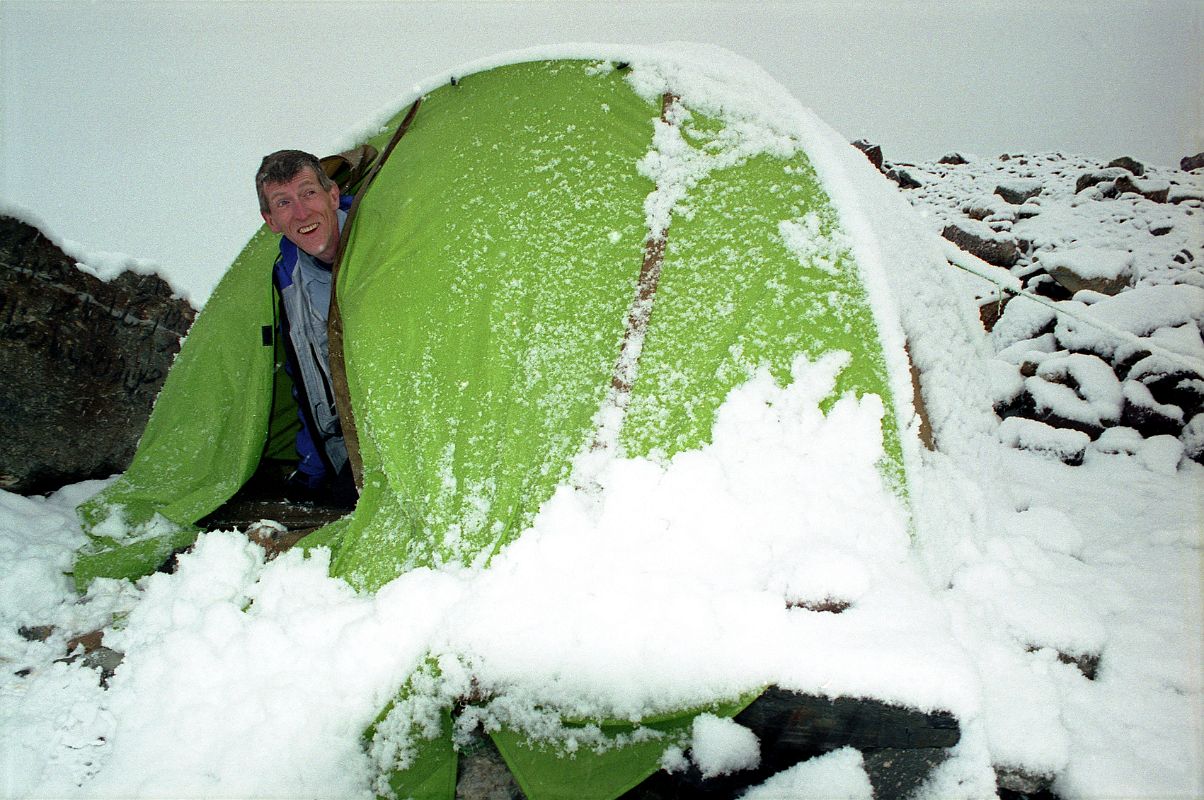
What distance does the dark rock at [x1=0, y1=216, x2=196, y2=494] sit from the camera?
3180mm

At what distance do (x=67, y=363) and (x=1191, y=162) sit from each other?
39.8 ft

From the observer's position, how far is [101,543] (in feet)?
7.80

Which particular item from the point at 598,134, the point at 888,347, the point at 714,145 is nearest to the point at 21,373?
the point at 598,134

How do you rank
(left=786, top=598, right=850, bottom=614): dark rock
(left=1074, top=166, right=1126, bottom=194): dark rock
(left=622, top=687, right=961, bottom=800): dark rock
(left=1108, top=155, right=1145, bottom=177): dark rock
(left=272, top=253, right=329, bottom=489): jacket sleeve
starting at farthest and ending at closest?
(left=1108, top=155, right=1145, bottom=177): dark rock → (left=1074, top=166, right=1126, bottom=194): dark rock → (left=272, top=253, right=329, bottom=489): jacket sleeve → (left=786, top=598, right=850, bottom=614): dark rock → (left=622, top=687, right=961, bottom=800): dark rock

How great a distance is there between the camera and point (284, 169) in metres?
2.29

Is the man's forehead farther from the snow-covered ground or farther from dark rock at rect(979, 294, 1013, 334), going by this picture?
dark rock at rect(979, 294, 1013, 334)

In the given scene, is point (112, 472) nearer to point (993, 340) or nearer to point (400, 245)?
point (400, 245)

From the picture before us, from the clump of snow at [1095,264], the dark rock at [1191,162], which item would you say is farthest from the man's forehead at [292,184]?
the dark rock at [1191,162]

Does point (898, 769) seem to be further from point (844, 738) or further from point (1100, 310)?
point (1100, 310)

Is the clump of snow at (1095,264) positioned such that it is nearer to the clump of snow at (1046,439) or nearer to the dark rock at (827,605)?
the clump of snow at (1046,439)

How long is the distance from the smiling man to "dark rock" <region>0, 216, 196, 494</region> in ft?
4.75

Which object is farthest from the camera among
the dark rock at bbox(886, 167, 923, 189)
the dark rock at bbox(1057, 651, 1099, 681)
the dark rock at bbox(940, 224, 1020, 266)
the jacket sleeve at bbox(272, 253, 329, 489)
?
the dark rock at bbox(886, 167, 923, 189)

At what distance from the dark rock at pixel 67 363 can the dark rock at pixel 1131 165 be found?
10.3 m

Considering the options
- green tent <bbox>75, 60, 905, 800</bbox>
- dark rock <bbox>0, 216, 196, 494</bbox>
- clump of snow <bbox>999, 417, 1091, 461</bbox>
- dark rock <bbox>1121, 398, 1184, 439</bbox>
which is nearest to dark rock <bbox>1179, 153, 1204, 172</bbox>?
dark rock <bbox>1121, 398, 1184, 439</bbox>
